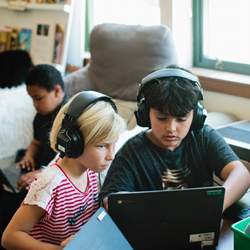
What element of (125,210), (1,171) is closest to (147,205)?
(125,210)

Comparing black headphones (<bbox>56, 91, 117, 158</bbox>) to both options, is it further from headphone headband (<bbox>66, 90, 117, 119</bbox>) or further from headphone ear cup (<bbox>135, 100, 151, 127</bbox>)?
headphone ear cup (<bbox>135, 100, 151, 127</bbox>)

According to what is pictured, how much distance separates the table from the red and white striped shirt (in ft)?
2.26

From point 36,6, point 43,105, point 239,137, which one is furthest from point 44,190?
point 36,6

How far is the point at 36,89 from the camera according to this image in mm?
2256

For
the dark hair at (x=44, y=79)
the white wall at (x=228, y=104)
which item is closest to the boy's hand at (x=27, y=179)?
the dark hair at (x=44, y=79)

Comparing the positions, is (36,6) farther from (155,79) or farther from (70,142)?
(70,142)

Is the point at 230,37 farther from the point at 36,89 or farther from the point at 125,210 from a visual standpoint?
the point at 125,210

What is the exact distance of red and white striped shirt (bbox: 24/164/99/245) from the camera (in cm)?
118

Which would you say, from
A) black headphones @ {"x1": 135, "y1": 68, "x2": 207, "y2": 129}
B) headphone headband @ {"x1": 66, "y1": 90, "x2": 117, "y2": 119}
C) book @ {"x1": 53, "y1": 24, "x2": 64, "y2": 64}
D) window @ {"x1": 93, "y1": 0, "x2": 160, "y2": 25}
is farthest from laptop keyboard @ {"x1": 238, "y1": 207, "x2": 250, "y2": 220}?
book @ {"x1": 53, "y1": 24, "x2": 64, "y2": 64}

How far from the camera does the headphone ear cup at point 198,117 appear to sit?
51.2 inches

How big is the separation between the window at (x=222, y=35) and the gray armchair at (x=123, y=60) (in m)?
0.33

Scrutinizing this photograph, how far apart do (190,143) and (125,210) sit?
46cm

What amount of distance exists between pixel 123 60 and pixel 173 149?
128 centimetres

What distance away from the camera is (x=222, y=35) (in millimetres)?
2605
